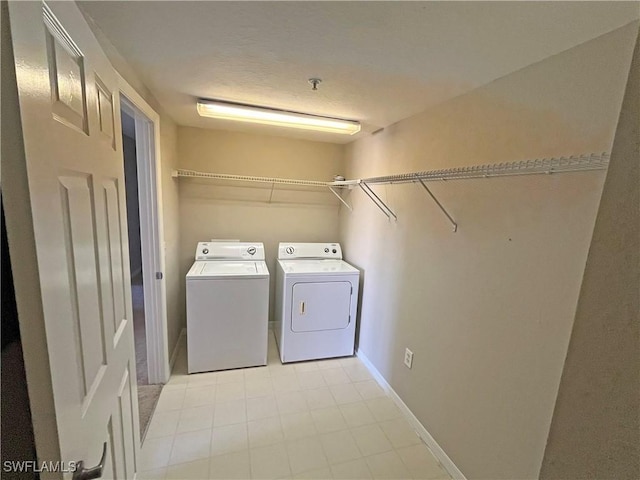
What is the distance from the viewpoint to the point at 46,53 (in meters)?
0.58

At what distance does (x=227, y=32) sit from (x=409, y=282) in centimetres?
181

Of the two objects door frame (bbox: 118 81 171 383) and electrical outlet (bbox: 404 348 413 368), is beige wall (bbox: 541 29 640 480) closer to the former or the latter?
electrical outlet (bbox: 404 348 413 368)

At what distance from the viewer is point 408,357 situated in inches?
83.6

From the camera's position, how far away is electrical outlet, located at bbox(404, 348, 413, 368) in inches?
82.2

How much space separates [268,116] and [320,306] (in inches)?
65.8

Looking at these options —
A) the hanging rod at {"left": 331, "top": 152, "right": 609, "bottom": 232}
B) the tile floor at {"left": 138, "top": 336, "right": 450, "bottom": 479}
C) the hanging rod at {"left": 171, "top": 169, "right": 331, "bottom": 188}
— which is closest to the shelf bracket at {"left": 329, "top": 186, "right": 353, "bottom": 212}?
the hanging rod at {"left": 171, "top": 169, "right": 331, "bottom": 188}

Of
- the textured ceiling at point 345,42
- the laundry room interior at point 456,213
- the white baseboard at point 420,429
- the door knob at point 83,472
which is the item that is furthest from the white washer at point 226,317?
the door knob at point 83,472

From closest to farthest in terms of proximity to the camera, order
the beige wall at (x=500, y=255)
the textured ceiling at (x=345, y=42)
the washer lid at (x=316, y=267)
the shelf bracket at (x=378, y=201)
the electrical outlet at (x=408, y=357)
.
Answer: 1. the textured ceiling at (x=345, y=42)
2. the beige wall at (x=500, y=255)
3. the electrical outlet at (x=408, y=357)
4. the shelf bracket at (x=378, y=201)
5. the washer lid at (x=316, y=267)

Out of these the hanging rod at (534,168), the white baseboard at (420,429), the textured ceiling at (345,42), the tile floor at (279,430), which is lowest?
the tile floor at (279,430)

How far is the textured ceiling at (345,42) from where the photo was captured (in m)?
0.95

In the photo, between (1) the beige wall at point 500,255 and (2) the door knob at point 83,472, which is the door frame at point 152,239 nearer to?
(2) the door knob at point 83,472

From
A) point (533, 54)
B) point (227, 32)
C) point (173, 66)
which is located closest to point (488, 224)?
point (533, 54)

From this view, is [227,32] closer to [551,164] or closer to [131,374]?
[551,164]

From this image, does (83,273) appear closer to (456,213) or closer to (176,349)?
(456,213)
